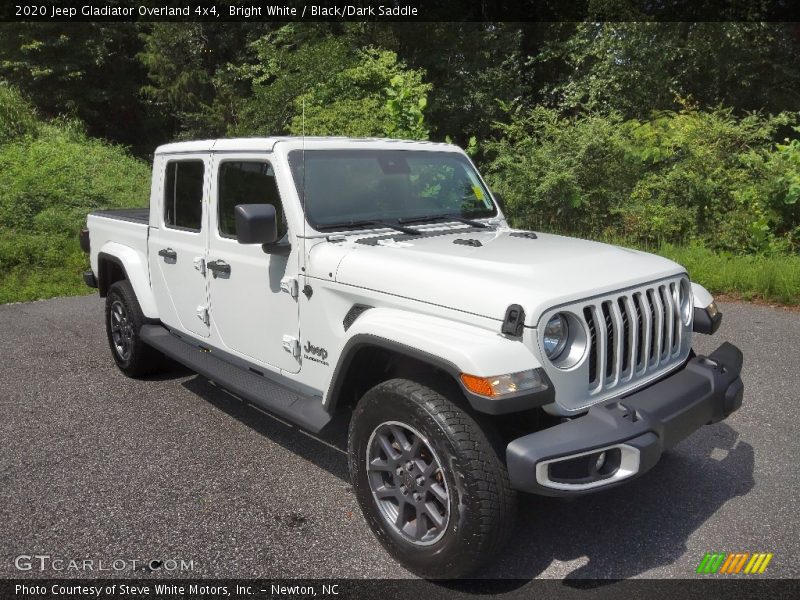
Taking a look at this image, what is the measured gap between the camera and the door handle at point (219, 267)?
156 inches

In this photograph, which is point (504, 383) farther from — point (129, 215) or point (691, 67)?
point (691, 67)

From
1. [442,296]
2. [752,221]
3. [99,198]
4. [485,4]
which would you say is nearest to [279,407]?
[442,296]

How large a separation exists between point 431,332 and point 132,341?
11.1 feet

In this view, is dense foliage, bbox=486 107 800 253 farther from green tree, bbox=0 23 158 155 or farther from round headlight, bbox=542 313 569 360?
green tree, bbox=0 23 158 155

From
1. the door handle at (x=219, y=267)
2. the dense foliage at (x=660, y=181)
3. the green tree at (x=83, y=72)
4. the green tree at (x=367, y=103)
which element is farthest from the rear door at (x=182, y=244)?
the green tree at (x=83, y=72)

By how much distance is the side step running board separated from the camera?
3271mm

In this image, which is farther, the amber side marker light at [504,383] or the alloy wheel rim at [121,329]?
the alloy wheel rim at [121,329]

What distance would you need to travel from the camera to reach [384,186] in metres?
3.86

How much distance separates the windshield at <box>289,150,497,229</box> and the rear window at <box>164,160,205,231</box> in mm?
981

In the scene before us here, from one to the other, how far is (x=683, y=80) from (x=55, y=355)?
1617 cm

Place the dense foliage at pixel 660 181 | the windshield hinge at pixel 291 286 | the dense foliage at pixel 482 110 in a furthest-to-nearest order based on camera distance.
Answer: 1. the dense foliage at pixel 482 110
2. the dense foliage at pixel 660 181
3. the windshield hinge at pixel 291 286

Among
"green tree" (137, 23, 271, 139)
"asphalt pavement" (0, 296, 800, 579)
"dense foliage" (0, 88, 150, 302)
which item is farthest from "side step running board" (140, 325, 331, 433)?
"green tree" (137, 23, 271, 139)

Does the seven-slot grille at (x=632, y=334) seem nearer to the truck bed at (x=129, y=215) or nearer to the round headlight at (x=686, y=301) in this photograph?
the round headlight at (x=686, y=301)

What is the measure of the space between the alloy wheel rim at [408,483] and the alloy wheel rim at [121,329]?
3050 mm
